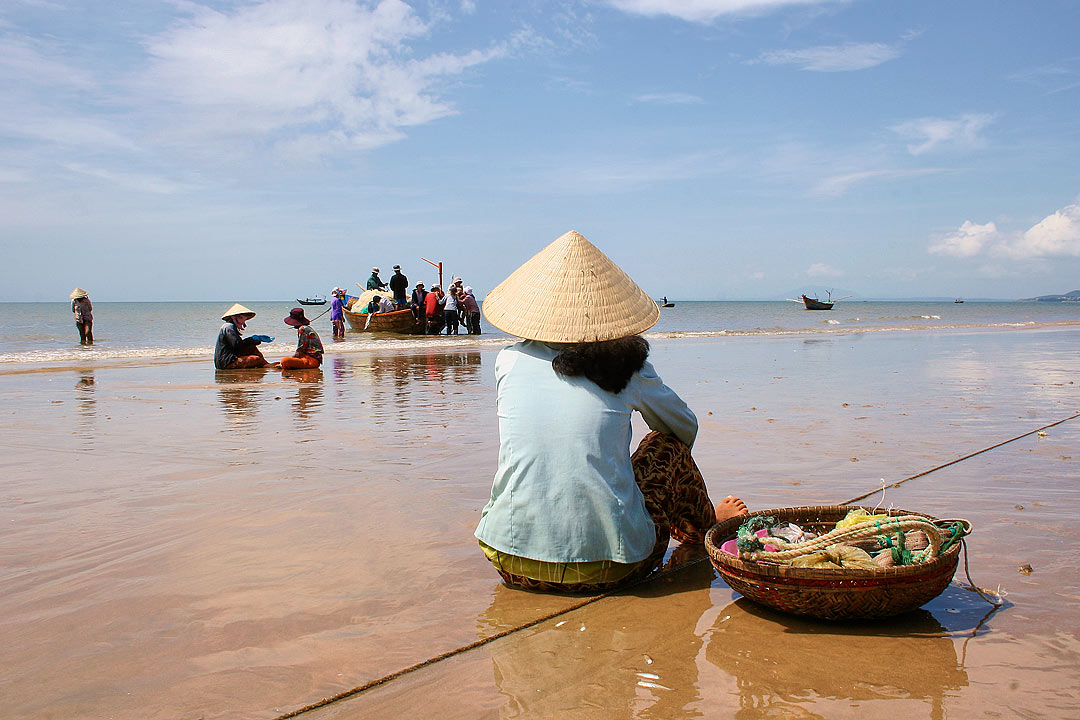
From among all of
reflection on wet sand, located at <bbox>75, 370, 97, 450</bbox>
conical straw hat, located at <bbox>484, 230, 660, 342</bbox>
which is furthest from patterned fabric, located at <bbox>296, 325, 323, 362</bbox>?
conical straw hat, located at <bbox>484, 230, 660, 342</bbox>

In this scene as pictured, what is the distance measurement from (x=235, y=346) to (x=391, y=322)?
11942mm

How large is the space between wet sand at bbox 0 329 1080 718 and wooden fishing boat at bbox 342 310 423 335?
683 inches

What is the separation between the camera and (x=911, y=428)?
6691 mm

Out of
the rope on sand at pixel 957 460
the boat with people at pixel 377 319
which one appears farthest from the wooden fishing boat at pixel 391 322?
the rope on sand at pixel 957 460

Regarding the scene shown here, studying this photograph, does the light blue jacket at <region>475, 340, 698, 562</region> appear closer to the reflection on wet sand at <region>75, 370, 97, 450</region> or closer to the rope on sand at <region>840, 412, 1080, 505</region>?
the rope on sand at <region>840, 412, 1080, 505</region>

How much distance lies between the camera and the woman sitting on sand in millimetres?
12930

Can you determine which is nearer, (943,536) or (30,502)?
(943,536)

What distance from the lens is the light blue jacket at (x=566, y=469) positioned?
9.93 feet

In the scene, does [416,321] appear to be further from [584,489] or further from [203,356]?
[584,489]

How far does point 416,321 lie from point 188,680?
23513mm

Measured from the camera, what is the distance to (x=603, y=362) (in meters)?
3.03

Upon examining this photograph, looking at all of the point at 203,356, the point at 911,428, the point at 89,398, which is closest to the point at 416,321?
the point at 203,356

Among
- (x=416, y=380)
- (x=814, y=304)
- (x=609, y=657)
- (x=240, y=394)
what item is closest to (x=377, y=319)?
(x=416, y=380)

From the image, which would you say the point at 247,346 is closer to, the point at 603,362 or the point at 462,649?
the point at 603,362
